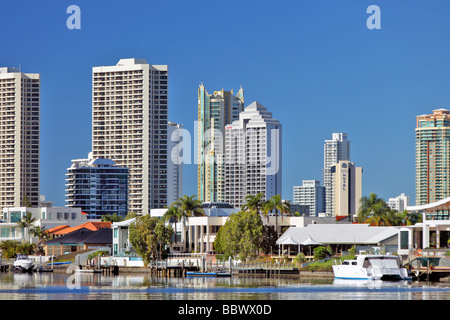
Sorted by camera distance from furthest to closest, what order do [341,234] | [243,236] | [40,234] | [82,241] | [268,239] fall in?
[40,234] < [82,241] < [268,239] < [341,234] < [243,236]

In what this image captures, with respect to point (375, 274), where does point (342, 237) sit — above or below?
above

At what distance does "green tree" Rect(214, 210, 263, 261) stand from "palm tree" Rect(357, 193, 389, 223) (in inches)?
783

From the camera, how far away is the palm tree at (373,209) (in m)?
117

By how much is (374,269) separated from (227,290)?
16.9 metres

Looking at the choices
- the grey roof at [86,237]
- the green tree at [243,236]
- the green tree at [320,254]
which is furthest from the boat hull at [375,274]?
the grey roof at [86,237]

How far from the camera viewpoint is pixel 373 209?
118125mm

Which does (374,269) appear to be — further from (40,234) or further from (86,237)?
(40,234)

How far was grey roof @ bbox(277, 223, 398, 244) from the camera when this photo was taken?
339 ft

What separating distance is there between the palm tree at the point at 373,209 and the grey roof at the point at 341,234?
8890 mm

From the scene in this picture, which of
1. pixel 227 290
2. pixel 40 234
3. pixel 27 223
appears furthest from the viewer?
pixel 27 223

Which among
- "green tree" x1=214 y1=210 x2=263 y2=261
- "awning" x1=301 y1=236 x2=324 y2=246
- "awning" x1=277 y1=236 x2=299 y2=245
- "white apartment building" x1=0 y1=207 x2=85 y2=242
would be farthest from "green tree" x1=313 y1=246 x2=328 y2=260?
"white apartment building" x1=0 y1=207 x2=85 y2=242

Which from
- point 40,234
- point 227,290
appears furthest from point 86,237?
point 227,290

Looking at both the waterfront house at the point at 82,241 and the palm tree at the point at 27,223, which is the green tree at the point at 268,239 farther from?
the palm tree at the point at 27,223
